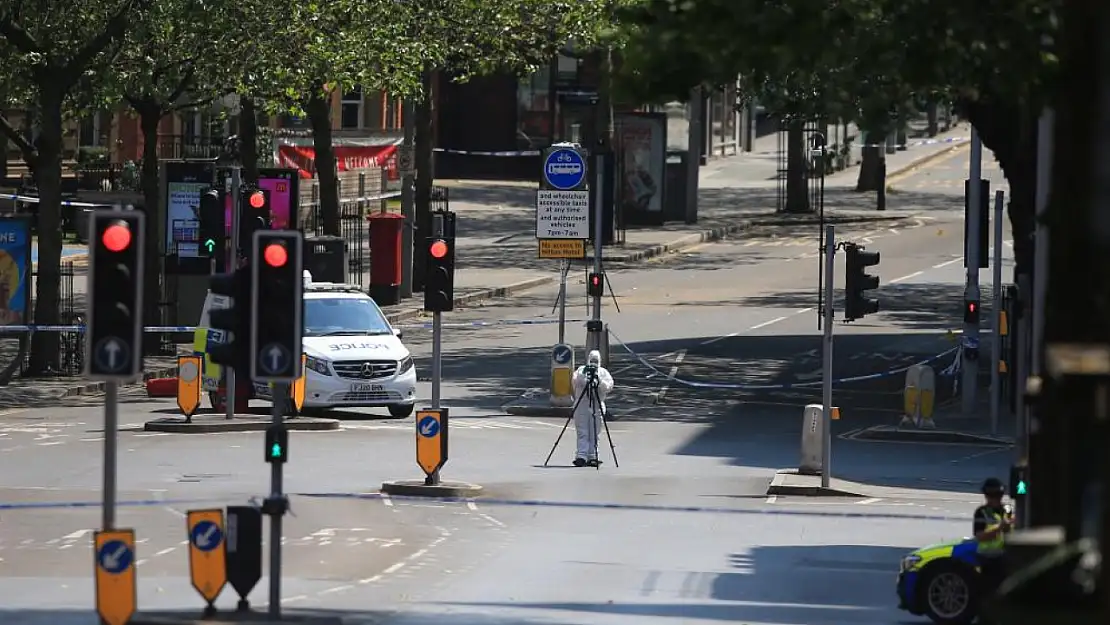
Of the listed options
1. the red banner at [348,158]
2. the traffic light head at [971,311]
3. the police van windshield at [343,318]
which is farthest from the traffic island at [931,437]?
the red banner at [348,158]

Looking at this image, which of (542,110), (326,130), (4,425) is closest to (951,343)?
(326,130)

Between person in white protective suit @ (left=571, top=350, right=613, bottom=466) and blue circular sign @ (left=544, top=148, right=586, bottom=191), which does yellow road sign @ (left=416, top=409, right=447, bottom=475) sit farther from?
blue circular sign @ (left=544, top=148, right=586, bottom=191)

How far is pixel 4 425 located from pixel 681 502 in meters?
9.70

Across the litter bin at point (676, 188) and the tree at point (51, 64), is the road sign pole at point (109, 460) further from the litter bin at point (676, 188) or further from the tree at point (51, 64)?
the litter bin at point (676, 188)

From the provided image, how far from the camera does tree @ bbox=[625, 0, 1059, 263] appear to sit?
40.8ft

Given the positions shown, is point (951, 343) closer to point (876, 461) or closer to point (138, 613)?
point (876, 461)

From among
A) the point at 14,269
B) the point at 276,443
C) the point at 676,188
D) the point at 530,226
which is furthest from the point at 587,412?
the point at 676,188

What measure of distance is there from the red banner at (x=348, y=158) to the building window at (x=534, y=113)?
783 centimetres

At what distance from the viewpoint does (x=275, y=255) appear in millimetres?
13609

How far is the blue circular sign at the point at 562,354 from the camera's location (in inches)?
1096

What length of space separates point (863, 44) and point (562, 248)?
16143 millimetres

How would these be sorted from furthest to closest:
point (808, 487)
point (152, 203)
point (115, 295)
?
point (152, 203)
point (808, 487)
point (115, 295)

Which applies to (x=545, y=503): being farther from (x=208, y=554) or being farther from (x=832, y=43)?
(x=832, y=43)

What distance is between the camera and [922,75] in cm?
1259
